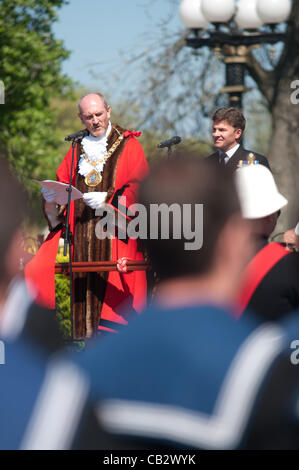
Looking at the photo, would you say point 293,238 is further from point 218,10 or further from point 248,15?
point 248,15

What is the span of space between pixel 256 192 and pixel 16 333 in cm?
67

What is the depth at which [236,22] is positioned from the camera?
11.1 m

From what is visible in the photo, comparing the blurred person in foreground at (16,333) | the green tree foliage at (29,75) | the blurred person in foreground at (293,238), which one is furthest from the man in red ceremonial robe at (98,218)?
the green tree foliage at (29,75)

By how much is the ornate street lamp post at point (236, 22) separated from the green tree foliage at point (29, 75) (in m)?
9.91

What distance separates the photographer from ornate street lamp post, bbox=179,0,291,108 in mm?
10789

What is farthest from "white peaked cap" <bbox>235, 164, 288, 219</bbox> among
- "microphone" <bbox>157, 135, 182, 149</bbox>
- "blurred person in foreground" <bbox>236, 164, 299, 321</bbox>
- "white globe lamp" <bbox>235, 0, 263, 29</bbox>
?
"white globe lamp" <bbox>235, 0, 263, 29</bbox>

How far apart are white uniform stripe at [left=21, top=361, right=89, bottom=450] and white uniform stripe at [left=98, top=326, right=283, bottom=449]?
5 cm

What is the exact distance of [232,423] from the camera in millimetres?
1298

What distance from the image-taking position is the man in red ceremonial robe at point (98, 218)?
552cm

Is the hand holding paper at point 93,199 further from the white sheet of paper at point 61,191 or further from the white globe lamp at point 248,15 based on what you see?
the white globe lamp at point 248,15

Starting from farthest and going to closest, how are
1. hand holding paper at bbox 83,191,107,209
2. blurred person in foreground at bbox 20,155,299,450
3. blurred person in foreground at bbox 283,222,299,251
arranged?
hand holding paper at bbox 83,191,107,209
blurred person in foreground at bbox 283,222,299,251
blurred person in foreground at bbox 20,155,299,450

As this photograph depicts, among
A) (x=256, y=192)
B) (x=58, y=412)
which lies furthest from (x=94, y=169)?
(x=58, y=412)

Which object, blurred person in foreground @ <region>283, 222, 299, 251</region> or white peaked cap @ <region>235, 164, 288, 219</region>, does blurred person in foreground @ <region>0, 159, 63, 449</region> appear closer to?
white peaked cap @ <region>235, 164, 288, 219</region>

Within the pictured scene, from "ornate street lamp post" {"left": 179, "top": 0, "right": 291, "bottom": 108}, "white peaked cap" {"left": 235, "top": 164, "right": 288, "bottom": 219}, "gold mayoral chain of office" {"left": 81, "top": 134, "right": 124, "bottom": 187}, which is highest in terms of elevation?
"ornate street lamp post" {"left": 179, "top": 0, "right": 291, "bottom": 108}
